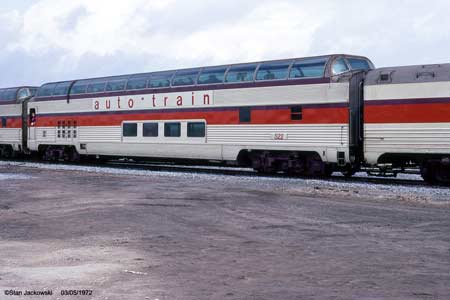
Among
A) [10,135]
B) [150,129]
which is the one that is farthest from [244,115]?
[10,135]

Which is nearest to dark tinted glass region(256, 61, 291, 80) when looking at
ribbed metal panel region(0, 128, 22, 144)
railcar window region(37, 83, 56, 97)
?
railcar window region(37, 83, 56, 97)

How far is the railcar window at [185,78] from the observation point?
26145mm

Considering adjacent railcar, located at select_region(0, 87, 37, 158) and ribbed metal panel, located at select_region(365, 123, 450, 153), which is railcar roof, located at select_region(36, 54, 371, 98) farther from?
ribbed metal panel, located at select_region(365, 123, 450, 153)

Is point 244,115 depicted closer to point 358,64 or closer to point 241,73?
point 241,73

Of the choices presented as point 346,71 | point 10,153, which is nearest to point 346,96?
point 346,71

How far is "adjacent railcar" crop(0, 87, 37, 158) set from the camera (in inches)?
1410

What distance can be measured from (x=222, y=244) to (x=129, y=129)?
19.4 metres

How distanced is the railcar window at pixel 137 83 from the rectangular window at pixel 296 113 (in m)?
8.34

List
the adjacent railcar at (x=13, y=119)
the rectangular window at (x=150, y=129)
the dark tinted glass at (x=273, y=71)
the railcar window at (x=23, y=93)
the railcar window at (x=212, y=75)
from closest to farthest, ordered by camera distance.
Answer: the dark tinted glass at (x=273, y=71) < the railcar window at (x=212, y=75) < the rectangular window at (x=150, y=129) < the adjacent railcar at (x=13, y=119) < the railcar window at (x=23, y=93)

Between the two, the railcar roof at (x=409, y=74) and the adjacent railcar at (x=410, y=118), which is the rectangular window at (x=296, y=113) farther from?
the railcar roof at (x=409, y=74)

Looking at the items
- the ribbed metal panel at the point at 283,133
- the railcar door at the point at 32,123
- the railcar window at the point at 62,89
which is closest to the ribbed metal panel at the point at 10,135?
the railcar door at the point at 32,123

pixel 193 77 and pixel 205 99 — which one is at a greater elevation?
pixel 193 77

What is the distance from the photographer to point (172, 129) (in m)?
26.8

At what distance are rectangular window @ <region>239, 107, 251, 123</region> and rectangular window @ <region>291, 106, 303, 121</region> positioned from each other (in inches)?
78.4
